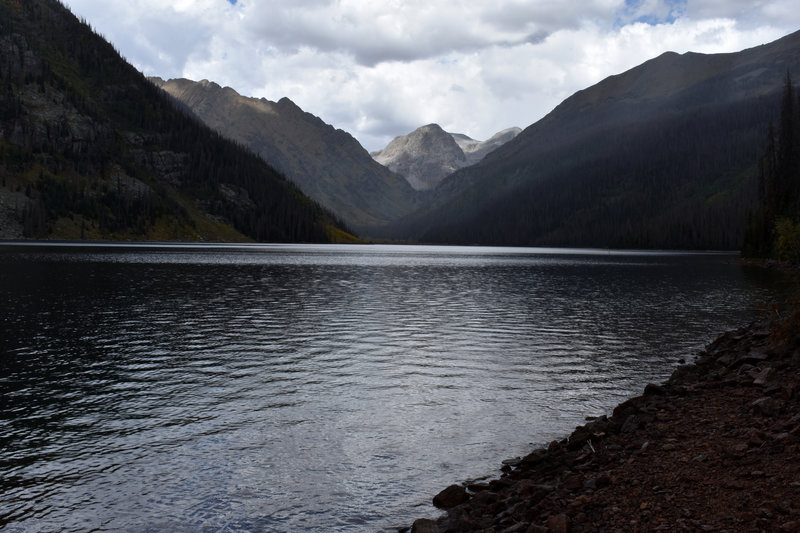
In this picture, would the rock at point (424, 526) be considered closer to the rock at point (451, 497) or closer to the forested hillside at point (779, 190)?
the rock at point (451, 497)

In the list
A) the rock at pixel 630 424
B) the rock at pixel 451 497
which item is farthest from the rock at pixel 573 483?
the rock at pixel 630 424

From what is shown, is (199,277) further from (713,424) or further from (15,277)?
(713,424)

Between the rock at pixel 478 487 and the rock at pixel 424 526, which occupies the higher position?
the rock at pixel 424 526

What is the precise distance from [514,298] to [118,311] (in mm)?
42825

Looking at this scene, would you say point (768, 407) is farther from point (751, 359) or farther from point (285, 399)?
point (285, 399)

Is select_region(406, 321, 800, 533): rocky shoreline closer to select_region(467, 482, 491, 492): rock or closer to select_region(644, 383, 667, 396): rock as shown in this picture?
select_region(467, 482, 491, 492): rock

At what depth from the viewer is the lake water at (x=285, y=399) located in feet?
44.7

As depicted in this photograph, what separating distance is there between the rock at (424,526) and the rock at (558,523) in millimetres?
2610

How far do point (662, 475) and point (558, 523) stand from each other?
3855mm

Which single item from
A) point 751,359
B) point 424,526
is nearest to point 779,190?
point 751,359

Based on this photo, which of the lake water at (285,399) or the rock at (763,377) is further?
the rock at (763,377)

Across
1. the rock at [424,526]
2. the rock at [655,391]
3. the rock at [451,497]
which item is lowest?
the rock at [451,497]

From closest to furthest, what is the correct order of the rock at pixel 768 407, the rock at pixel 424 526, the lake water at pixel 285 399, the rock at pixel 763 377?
the rock at pixel 424 526, the lake water at pixel 285 399, the rock at pixel 768 407, the rock at pixel 763 377

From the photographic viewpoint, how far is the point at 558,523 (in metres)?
10.5
